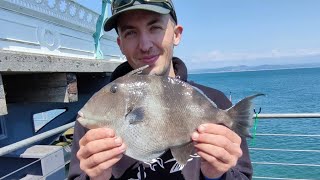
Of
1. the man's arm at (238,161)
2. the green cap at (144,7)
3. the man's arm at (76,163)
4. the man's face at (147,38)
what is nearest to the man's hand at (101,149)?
the man's arm at (76,163)

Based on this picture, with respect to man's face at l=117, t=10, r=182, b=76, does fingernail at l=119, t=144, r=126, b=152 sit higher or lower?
lower

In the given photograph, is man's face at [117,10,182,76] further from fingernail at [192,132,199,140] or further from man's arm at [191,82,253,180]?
fingernail at [192,132,199,140]

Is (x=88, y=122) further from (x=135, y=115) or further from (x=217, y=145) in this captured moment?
(x=217, y=145)

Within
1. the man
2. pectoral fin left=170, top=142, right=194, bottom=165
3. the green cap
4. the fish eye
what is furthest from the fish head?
the green cap

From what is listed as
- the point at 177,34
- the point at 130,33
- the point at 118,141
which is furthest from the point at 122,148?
the point at 177,34

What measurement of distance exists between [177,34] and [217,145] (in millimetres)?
822

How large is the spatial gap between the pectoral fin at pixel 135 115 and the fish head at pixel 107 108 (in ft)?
0.09

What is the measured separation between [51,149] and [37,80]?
1.10 metres

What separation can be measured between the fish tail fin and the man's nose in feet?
1.84

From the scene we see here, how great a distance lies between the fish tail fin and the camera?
140cm

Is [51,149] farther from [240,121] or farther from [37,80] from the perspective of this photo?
[240,121]

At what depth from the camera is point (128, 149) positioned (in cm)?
139

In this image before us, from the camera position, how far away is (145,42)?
5.50 ft

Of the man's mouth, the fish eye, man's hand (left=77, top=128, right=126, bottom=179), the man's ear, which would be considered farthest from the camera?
the man's ear
